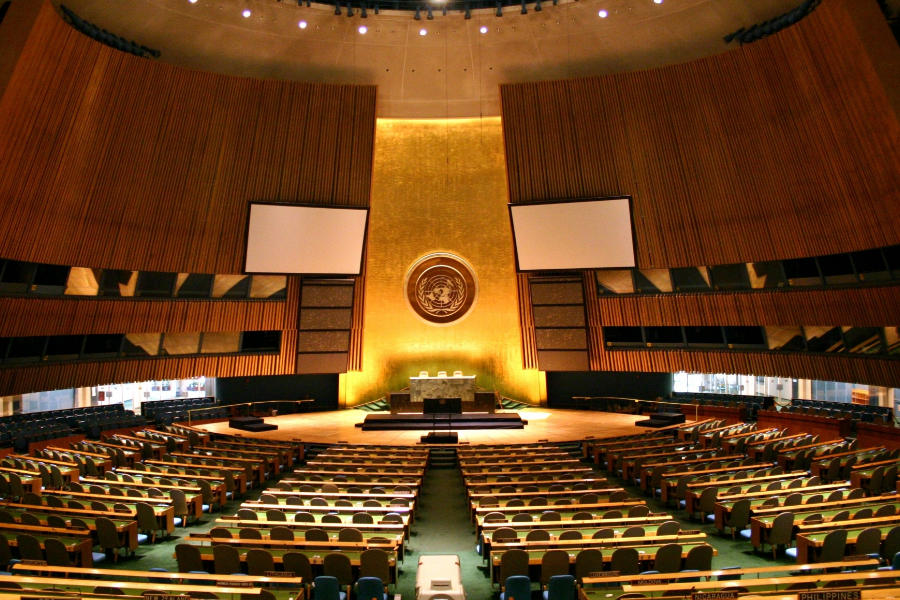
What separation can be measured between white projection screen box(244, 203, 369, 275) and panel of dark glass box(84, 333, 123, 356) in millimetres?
3862

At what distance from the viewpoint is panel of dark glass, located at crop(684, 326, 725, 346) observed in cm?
1939

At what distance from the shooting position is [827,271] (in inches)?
643

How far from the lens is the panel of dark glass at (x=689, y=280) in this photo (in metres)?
19.3

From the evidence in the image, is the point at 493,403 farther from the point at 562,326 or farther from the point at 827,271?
the point at 827,271

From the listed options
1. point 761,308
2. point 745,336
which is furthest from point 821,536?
point 745,336

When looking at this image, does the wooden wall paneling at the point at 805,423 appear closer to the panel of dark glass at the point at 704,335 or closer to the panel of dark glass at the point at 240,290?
the panel of dark glass at the point at 704,335

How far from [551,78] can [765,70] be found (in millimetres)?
6808

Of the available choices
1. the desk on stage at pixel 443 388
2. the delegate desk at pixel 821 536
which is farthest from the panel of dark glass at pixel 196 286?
the delegate desk at pixel 821 536

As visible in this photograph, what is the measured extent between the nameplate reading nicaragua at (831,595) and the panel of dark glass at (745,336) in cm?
1464

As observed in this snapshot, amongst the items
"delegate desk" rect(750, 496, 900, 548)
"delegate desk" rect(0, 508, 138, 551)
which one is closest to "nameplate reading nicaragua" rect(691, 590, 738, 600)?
"delegate desk" rect(750, 496, 900, 548)

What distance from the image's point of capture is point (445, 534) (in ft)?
34.5

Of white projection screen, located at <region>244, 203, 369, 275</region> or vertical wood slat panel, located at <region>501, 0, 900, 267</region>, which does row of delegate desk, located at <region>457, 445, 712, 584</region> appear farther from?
white projection screen, located at <region>244, 203, 369, 275</region>

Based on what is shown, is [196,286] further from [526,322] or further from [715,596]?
[715,596]

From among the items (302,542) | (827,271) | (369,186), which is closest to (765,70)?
(827,271)
